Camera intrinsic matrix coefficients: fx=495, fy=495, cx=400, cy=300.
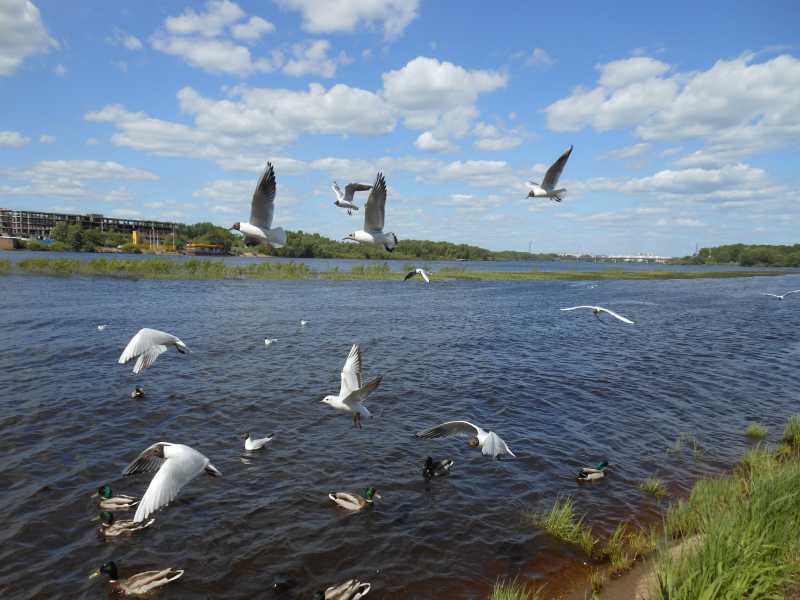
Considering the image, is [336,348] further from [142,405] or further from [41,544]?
[41,544]

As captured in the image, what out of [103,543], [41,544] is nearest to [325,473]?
[103,543]

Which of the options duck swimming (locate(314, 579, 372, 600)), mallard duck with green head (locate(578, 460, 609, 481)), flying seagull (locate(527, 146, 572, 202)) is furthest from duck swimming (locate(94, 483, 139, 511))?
flying seagull (locate(527, 146, 572, 202))

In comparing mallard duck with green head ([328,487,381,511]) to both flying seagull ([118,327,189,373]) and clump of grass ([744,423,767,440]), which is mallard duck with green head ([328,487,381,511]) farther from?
clump of grass ([744,423,767,440])

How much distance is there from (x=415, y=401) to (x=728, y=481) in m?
8.67

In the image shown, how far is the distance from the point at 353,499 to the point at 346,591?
2427mm

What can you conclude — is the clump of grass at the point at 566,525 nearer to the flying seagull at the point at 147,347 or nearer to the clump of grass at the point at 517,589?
the clump of grass at the point at 517,589

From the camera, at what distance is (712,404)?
16.9 metres

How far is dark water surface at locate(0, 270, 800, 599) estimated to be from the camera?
8.38 meters

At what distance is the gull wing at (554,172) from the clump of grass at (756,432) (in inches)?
345

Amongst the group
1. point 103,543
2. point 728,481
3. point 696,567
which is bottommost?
point 103,543

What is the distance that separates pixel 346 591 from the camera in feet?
24.5

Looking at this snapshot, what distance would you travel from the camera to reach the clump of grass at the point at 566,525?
8695mm

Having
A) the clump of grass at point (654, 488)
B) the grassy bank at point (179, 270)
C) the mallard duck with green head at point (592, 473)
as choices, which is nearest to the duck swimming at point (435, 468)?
the mallard duck with green head at point (592, 473)

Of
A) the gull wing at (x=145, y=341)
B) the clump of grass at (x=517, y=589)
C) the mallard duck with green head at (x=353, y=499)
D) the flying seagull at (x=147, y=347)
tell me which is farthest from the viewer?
the mallard duck with green head at (x=353, y=499)
